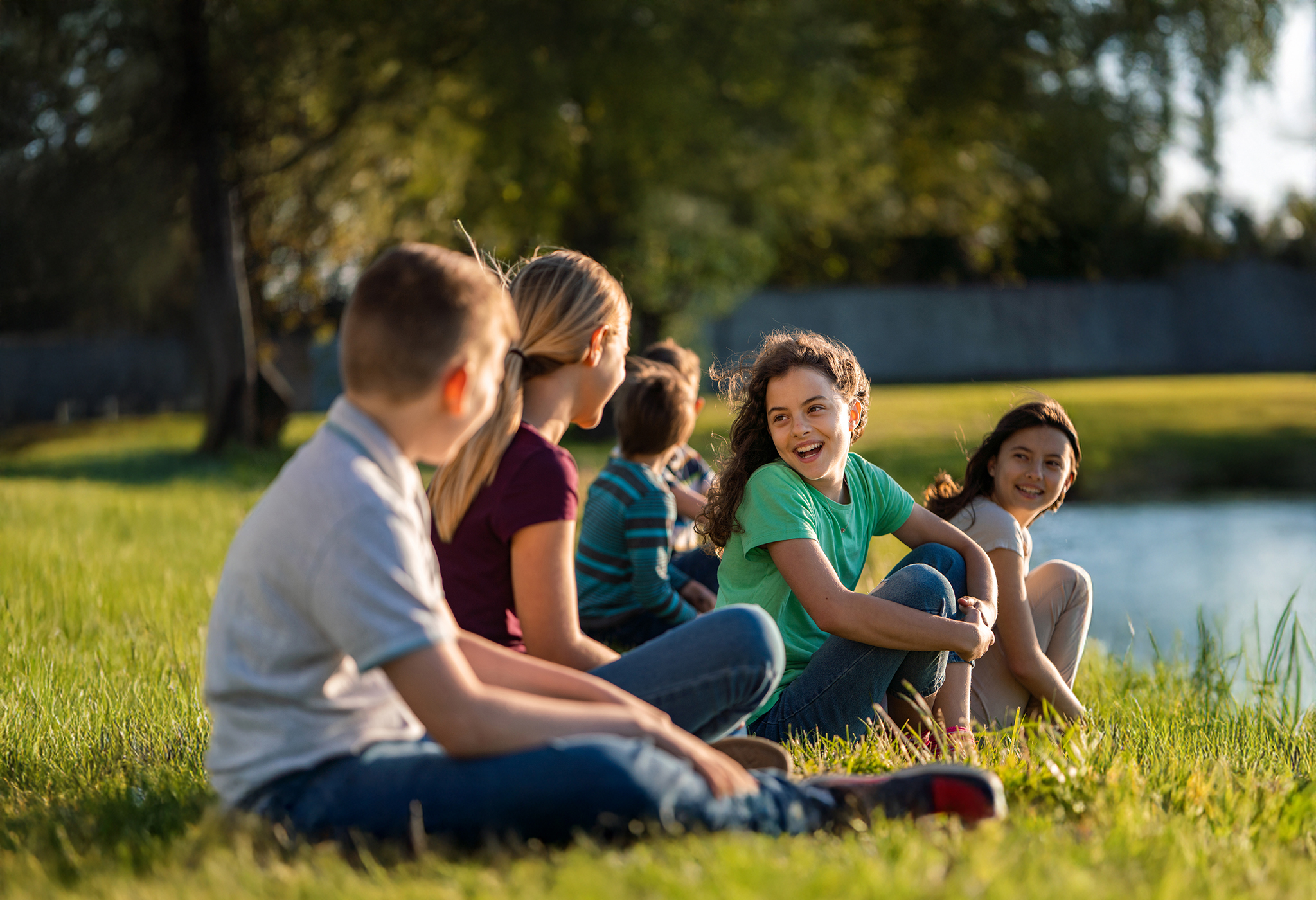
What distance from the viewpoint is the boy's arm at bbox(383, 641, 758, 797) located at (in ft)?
5.73

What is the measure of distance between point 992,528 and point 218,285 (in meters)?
12.4

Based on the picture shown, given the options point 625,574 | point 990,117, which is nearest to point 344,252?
point 990,117

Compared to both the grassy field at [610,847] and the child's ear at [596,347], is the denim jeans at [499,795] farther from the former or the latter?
the child's ear at [596,347]

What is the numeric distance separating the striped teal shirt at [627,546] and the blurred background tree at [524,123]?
9297 mm

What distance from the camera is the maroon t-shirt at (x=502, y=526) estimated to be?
230 centimetres

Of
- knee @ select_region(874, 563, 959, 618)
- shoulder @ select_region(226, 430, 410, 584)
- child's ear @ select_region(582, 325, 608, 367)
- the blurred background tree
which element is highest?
the blurred background tree

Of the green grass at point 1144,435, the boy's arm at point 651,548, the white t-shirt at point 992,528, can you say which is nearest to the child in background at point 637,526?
the boy's arm at point 651,548

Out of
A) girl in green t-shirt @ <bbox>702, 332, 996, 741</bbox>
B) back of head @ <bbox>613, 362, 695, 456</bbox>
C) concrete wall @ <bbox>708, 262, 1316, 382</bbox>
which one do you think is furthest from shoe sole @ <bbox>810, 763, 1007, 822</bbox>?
concrete wall @ <bbox>708, 262, 1316, 382</bbox>

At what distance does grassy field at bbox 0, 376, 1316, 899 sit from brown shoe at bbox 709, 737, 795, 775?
0.91 ft

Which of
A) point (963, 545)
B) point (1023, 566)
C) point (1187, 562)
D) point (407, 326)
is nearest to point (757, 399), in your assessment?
point (963, 545)

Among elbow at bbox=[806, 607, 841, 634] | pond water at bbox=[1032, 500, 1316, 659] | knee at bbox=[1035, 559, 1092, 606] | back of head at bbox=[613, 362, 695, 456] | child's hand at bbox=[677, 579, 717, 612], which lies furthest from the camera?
pond water at bbox=[1032, 500, 1316, 659]

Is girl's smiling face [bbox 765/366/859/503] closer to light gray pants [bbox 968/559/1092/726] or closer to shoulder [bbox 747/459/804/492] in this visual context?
shoulder [bbox 747/459/804/492]

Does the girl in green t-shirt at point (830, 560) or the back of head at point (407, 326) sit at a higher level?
the back of head at point (407, 326)

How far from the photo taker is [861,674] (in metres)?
2.87
